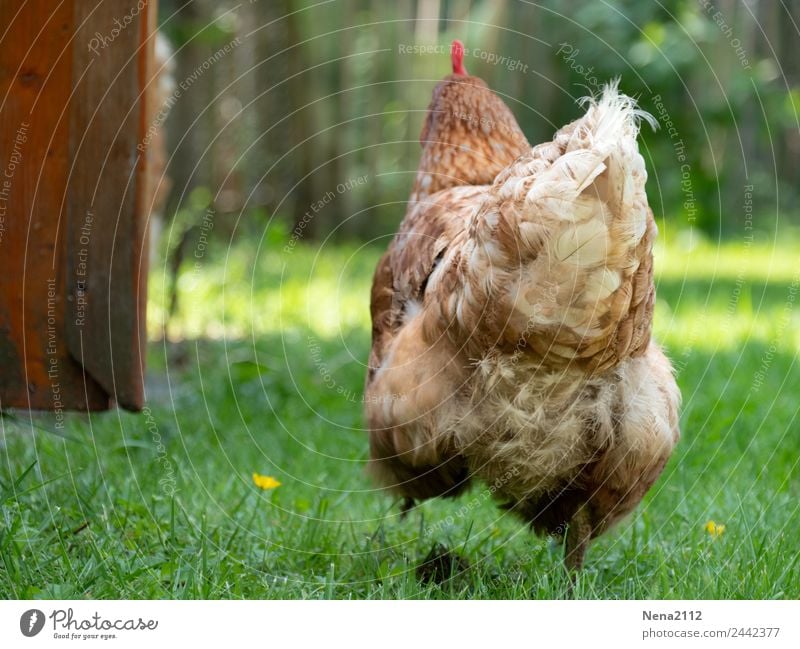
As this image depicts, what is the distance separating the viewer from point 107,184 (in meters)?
3.20

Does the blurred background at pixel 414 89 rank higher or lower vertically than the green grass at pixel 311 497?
higher

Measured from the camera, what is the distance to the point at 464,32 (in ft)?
36.2

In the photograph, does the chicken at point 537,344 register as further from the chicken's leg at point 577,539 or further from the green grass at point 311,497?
the green grass at point 311,497

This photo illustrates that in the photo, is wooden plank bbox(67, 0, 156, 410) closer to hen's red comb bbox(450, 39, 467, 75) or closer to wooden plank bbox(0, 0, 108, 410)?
wooden plank bbox(0, 0, 108, 410)

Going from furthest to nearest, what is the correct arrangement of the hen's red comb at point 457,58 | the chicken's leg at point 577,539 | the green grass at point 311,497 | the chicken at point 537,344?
1. the hen's red comb at point 457,58
2. the chicken's leg at point 577,539
3. the green grass at point 311,497
4. the chicken at point 537,344

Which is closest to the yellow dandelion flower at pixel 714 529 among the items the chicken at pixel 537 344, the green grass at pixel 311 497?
the green grass at pixel 311 497

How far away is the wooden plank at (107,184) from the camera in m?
3.15

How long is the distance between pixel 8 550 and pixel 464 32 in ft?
30.8

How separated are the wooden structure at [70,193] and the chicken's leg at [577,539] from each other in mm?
1539

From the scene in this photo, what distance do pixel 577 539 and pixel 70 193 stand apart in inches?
77.9

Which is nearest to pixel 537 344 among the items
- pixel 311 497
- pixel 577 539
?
pixel 577 539

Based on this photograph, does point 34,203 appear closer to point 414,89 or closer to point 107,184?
point 107,184

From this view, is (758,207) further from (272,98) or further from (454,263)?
(454,263)

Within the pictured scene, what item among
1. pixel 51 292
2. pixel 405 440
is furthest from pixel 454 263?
pixel 51 292
